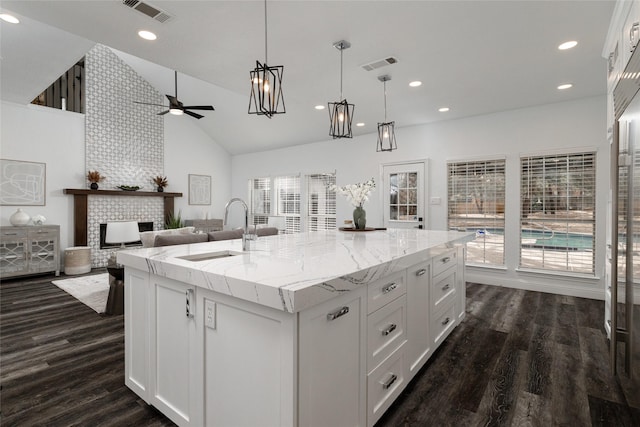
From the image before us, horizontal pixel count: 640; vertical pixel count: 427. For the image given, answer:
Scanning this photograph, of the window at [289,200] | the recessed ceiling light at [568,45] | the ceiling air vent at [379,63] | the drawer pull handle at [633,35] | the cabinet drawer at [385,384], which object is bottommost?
the cabinet drawer at [385,384]

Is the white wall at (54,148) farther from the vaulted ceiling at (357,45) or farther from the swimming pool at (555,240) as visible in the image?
the swimming pool at (555,240)

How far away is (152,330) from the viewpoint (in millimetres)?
1772

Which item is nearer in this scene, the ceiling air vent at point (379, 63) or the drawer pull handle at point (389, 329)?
the drawer pull handle at point (389, 329)

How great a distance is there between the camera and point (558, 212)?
4.47m

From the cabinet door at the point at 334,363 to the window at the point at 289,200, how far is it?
20.3ft

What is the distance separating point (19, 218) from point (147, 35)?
14.7ft

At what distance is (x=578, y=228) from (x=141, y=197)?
788 cm

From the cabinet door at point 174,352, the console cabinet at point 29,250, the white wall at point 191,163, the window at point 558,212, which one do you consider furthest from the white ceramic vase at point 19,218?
the window at point 558,212

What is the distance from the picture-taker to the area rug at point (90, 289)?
3882mm

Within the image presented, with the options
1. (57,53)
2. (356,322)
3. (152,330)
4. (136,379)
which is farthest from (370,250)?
(57,53)

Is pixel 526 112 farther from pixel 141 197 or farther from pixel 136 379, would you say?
pixel 141 197

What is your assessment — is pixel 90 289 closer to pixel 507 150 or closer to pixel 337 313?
pixel 337 313

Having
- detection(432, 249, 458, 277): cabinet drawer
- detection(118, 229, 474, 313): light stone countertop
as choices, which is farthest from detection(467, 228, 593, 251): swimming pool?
detection(118, 229, 474, 313): light stone countertop

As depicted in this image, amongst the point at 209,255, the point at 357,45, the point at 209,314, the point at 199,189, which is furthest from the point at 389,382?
the point at 199,189
